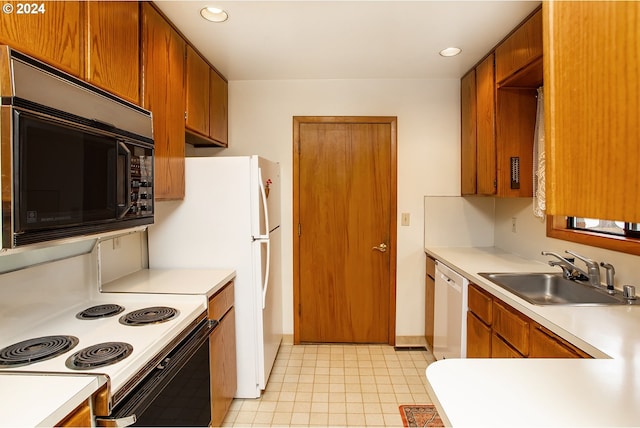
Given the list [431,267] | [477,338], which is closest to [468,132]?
[431,267]

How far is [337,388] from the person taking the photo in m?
2.54

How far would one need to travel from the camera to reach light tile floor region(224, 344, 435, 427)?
219 centimetres

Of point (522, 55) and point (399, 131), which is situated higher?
point (522, 55)

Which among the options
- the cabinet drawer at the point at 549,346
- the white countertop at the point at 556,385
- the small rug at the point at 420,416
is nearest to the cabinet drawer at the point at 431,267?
the small rug at the point at 420,416

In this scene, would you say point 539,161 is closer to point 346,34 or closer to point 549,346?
point 549,346

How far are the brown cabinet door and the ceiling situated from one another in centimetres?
176

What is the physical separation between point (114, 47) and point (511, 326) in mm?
2240

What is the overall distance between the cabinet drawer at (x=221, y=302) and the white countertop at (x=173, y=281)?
→ 4 cm

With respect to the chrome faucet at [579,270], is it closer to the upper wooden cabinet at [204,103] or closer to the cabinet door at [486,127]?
the cabinet door at [486,127]

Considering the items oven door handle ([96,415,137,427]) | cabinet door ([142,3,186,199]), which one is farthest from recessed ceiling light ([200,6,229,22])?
oven door handle ([96,415,137,427])

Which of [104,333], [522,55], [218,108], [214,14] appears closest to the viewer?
[104,333]

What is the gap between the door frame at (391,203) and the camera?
10.3ft

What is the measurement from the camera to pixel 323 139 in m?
3.18

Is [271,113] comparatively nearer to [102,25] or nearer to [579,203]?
[102,25]
